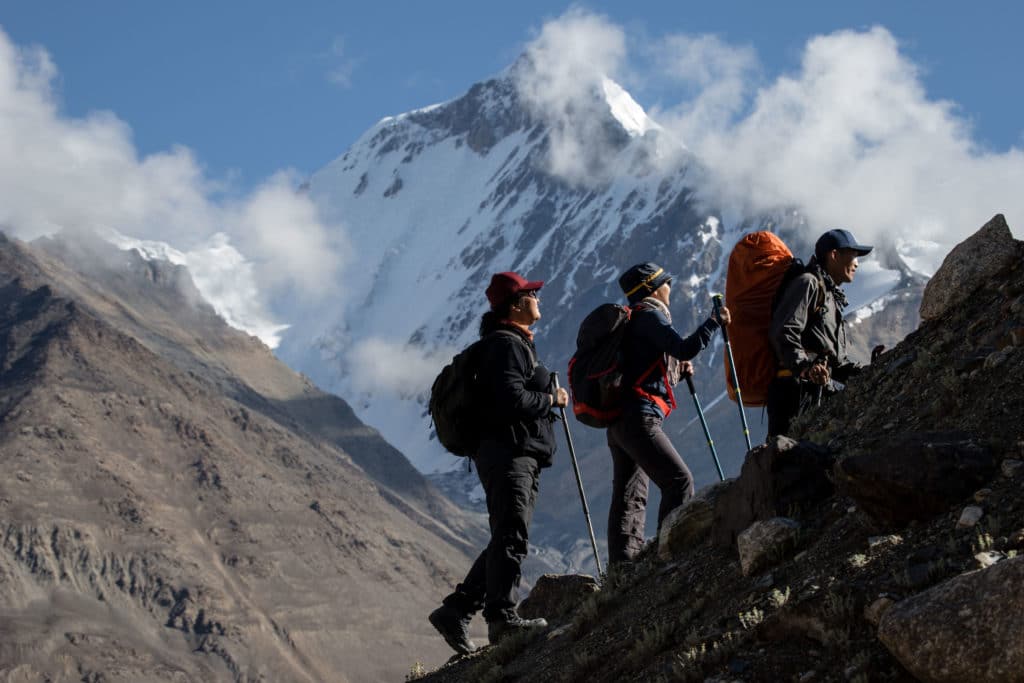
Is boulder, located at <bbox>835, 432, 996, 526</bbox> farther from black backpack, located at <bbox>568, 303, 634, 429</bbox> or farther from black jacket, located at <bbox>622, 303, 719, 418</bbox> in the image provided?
black backpack, located at <bbox>568, 303, 634, 429</bbox>

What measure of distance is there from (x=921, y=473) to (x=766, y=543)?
0.88 meters

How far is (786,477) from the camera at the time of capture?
6.36m

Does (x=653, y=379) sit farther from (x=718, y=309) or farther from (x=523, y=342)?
(x=523, y=342)

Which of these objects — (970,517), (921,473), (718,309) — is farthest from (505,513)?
(970,517)

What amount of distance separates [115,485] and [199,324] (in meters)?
77.1

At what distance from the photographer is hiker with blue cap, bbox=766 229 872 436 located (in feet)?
25.6

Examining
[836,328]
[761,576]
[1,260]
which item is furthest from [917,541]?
[1,260]

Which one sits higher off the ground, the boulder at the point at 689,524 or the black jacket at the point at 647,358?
the black jacket at the point at 647,358

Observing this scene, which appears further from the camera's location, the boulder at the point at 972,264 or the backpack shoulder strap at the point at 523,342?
the boulder at the point at 972,264

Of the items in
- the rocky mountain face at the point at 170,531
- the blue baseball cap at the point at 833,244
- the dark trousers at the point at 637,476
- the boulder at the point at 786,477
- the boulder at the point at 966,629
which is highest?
the rocky mountain face at the point at 170,531

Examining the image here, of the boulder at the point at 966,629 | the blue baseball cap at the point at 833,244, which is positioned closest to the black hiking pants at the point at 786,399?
the blue baseball cap at the point at 833,244

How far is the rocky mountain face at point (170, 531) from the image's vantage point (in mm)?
104000

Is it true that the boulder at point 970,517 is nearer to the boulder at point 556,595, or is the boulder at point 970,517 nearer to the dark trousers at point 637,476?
the dark trousers at point 637,476

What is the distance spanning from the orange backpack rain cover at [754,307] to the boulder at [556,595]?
1571 mm
